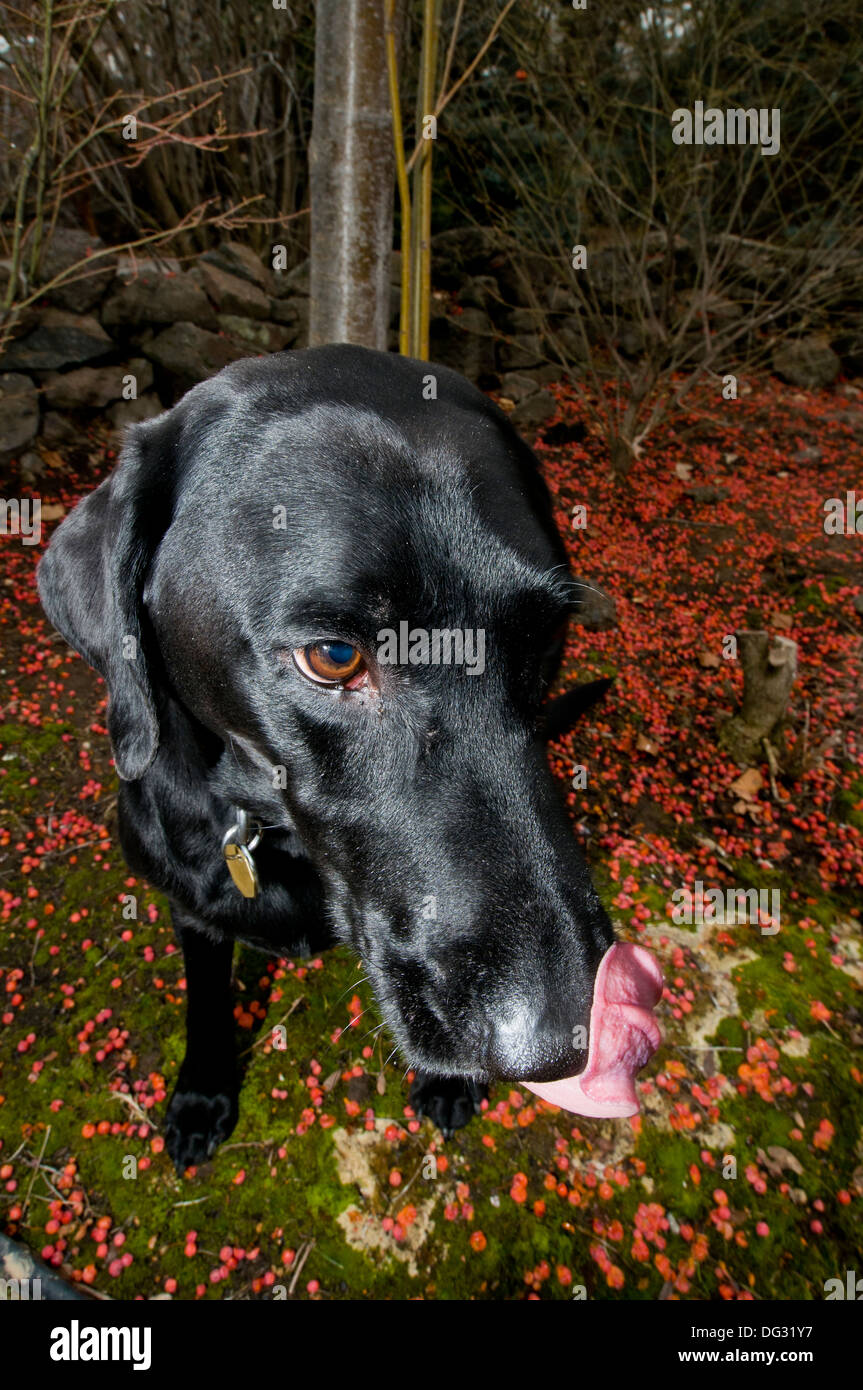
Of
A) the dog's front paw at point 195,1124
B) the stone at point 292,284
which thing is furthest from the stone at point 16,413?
the dog's front paw at point 195,1124

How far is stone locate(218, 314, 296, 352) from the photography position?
258 inches

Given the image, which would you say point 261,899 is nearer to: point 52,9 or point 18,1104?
point 18,1104

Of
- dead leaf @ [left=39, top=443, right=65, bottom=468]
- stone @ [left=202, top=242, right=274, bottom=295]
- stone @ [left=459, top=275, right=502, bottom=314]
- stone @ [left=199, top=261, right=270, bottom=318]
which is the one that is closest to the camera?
dead leaf @ [left=39, top=443, right=65, bottom=468]

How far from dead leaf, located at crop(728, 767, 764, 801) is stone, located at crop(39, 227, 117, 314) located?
5.82 meters

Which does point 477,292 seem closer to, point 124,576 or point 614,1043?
point 124,576

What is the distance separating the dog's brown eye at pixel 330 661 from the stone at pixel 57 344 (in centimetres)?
533

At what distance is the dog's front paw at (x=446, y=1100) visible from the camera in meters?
2.26

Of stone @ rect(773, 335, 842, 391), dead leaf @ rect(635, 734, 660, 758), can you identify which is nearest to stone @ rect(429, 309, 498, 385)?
stone @ rect(773, 335, 842, 391)

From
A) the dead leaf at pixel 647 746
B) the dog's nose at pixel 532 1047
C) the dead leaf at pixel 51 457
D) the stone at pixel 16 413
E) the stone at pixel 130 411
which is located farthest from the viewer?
the stone at pixel 130 411

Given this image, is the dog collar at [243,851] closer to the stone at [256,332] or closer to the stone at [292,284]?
the stone at [256,332]

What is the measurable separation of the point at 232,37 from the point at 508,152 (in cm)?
305

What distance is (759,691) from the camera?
11.8 feet

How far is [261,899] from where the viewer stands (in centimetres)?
193

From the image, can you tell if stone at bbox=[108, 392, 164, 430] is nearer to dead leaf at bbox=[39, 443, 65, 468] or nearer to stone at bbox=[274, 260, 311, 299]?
dead leaf at bbox=[39, 443, 65, 468]
